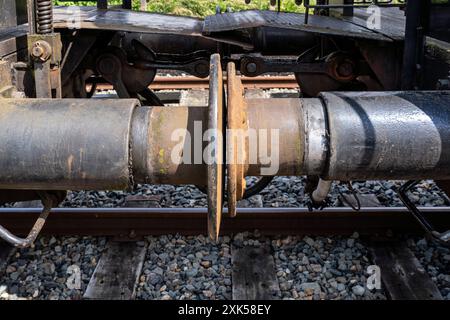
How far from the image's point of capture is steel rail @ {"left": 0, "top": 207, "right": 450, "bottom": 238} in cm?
367

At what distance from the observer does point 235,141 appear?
160cm

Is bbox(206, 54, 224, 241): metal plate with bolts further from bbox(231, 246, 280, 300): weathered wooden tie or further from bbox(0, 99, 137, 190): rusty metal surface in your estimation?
bbox(231, 246, 280, 300): weathered wooden tie

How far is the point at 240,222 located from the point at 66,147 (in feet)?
6.90

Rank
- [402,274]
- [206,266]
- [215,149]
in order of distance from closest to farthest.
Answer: [215,149]
[402,274]
[206,266]

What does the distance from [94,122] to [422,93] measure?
44.3 inches

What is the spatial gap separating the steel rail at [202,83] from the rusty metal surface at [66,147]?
4619 mm

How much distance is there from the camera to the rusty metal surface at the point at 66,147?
5.63 ft

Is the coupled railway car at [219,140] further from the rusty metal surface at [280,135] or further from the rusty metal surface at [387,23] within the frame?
the rusty metal surface at [387,23]

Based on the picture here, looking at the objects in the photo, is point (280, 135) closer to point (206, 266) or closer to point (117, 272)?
point (206, 266)

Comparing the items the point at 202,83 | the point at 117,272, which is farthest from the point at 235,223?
the point at 202,83

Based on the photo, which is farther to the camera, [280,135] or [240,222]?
[240,222]

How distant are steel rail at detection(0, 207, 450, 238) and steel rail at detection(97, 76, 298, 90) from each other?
9.50ft

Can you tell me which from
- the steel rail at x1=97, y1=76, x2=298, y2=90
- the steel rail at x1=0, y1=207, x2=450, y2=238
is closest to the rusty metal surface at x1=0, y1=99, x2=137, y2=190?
the steel rail at x1=0, y1=207, x2=450, y2=238

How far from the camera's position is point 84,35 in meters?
3.28
